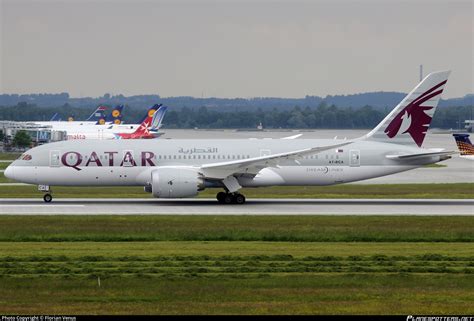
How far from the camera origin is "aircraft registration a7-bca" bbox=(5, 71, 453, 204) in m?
43.5

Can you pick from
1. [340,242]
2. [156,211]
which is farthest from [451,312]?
[156,211]

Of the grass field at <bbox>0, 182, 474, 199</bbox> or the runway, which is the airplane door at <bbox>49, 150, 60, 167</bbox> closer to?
the runway

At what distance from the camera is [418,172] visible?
245 feet

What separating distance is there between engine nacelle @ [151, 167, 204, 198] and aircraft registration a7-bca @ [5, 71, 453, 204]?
0.07 meters

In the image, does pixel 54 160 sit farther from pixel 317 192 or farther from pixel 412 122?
pixel 412 122

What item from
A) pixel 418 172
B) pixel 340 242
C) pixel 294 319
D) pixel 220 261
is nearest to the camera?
pixel 294 319

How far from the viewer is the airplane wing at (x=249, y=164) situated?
42438 mm

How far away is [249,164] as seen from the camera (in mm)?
42906

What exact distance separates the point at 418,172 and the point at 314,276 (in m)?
53.8

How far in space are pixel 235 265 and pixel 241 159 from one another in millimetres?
21058

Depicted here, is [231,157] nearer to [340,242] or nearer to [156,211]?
[156,211]
